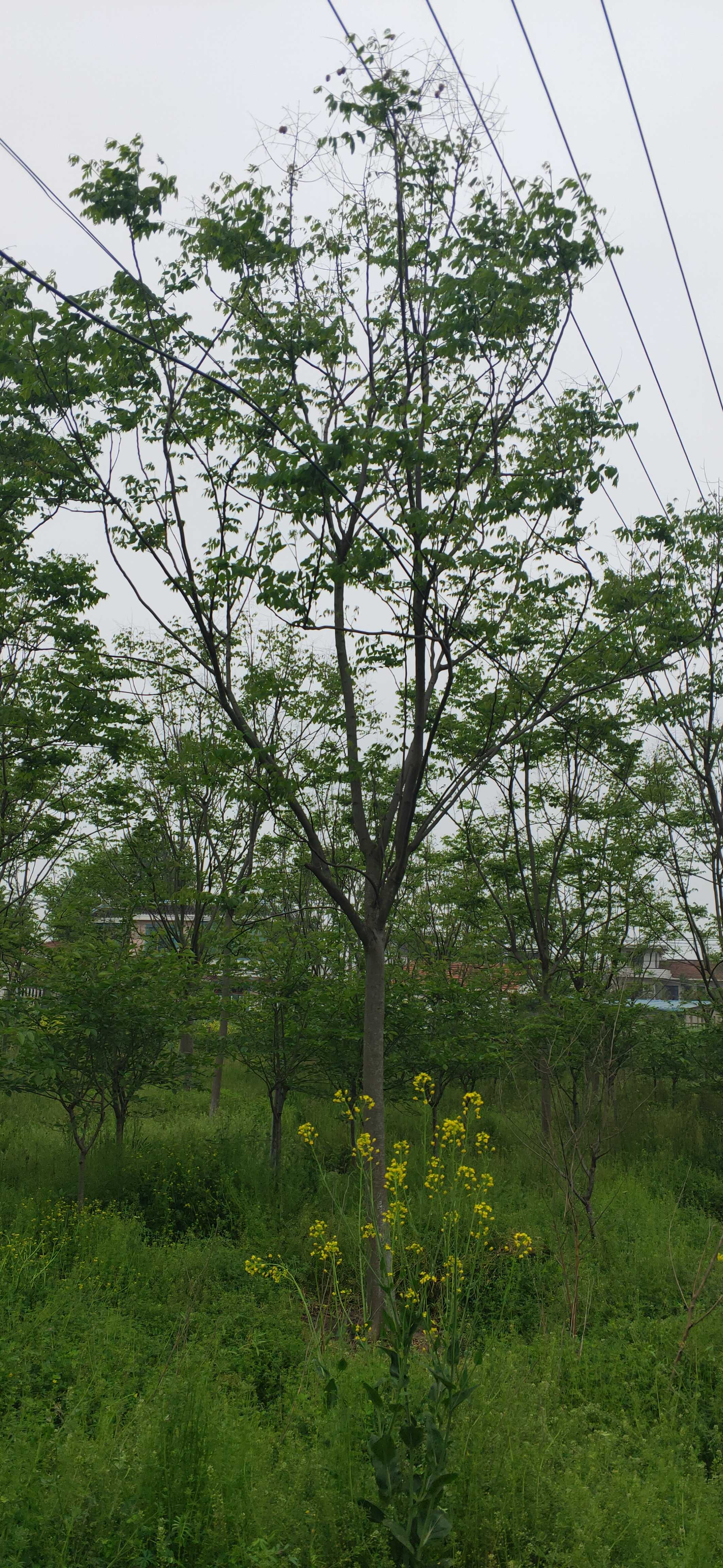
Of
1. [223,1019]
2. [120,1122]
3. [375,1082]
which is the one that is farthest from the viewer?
[223,1019]

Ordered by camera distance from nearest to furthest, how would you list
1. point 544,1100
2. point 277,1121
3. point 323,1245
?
point 323,1245
point 277,1121
point 544,1100

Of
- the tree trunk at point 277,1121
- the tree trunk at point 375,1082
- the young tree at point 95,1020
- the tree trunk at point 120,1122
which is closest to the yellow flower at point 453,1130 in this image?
the tree trunk at point 375,1082

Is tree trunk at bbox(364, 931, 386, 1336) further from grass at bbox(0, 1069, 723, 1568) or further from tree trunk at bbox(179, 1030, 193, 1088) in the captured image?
tree trunk at bbox(179, 1030, 193, 1088)

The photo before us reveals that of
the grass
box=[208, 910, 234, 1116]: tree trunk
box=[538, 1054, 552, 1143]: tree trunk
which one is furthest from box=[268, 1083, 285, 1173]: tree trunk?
box=[538, 1054, 552, 1143]: tree trunk

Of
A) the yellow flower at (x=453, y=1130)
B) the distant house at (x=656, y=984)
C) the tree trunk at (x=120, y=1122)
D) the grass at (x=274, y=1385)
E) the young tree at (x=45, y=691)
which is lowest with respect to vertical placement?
the grass at (x=274, y=1385)

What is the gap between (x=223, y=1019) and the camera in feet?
40.2

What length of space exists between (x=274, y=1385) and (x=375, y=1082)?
6.62 ft

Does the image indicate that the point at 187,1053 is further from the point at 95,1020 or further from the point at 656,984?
the point at 656,984

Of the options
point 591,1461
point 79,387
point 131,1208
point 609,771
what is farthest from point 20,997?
point 609,771

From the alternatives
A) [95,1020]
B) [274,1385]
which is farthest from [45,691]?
[274,1385]

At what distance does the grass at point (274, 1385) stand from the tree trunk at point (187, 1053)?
933 mm

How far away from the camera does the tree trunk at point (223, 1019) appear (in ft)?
34.7

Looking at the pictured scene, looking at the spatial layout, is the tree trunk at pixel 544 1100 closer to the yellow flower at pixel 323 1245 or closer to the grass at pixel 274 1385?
the grass at pixel 274 1385

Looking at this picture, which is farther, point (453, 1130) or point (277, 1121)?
point (277, 1121)
